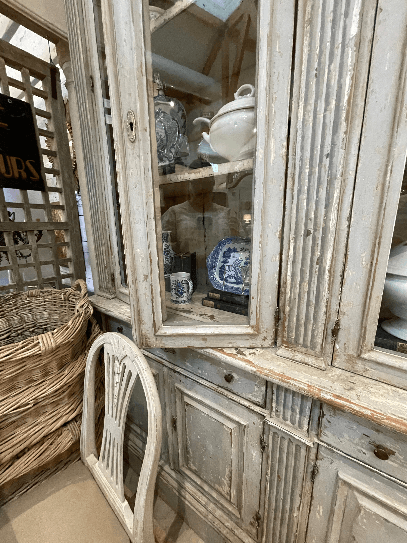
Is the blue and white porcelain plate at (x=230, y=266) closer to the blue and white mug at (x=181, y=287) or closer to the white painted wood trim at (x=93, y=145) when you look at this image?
the blue and white mug at (x=181, y=287)

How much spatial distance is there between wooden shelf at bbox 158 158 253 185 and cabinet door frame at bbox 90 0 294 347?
0.08 meters

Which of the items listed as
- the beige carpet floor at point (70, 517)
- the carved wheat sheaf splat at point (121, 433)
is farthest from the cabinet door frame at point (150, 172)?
the beige carpet floor at point (70, 517)

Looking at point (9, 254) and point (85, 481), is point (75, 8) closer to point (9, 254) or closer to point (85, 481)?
point (9, 254)

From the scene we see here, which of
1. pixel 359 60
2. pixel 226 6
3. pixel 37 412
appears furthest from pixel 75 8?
pixel 37 412

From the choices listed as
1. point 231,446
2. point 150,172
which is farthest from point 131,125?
point 231,446

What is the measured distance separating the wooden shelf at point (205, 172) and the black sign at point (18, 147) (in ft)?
3.37

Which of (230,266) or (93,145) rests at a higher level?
(93,145)

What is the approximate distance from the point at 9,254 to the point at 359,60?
166 cm

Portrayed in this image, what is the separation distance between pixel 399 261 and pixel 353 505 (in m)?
0.62

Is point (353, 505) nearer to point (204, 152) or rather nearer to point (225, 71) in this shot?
point (204, 152)

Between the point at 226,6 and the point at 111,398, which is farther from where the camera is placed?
the point at 111,398

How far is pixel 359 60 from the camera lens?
469mm

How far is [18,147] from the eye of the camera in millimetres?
1247

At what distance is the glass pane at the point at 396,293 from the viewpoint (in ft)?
1.71
